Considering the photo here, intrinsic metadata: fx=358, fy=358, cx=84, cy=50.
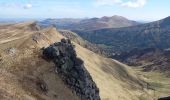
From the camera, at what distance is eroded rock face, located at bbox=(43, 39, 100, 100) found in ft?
268

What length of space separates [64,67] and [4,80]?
62.1ft

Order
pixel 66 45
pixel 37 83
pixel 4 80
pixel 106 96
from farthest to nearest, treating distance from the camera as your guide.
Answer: pixel 106 96
pixel 66 45
pixel 37 83
pixel 4 80

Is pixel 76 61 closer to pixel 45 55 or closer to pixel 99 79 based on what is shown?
pixel 45 55

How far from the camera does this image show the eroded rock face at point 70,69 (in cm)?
8175

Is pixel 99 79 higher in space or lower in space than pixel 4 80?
lower

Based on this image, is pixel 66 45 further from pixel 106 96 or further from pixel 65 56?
pixel 106 96

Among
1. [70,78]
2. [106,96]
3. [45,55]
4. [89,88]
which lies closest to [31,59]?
[45,55]

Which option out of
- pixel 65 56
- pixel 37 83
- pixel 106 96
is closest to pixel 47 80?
pixel 37 83

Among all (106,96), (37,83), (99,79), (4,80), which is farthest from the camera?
(99,79)

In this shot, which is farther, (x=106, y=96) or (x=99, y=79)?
(x=99, y=79)

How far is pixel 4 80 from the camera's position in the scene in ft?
221

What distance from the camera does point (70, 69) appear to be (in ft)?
278

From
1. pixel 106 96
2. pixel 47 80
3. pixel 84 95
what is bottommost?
pixel 106 96

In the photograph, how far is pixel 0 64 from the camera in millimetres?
77125
